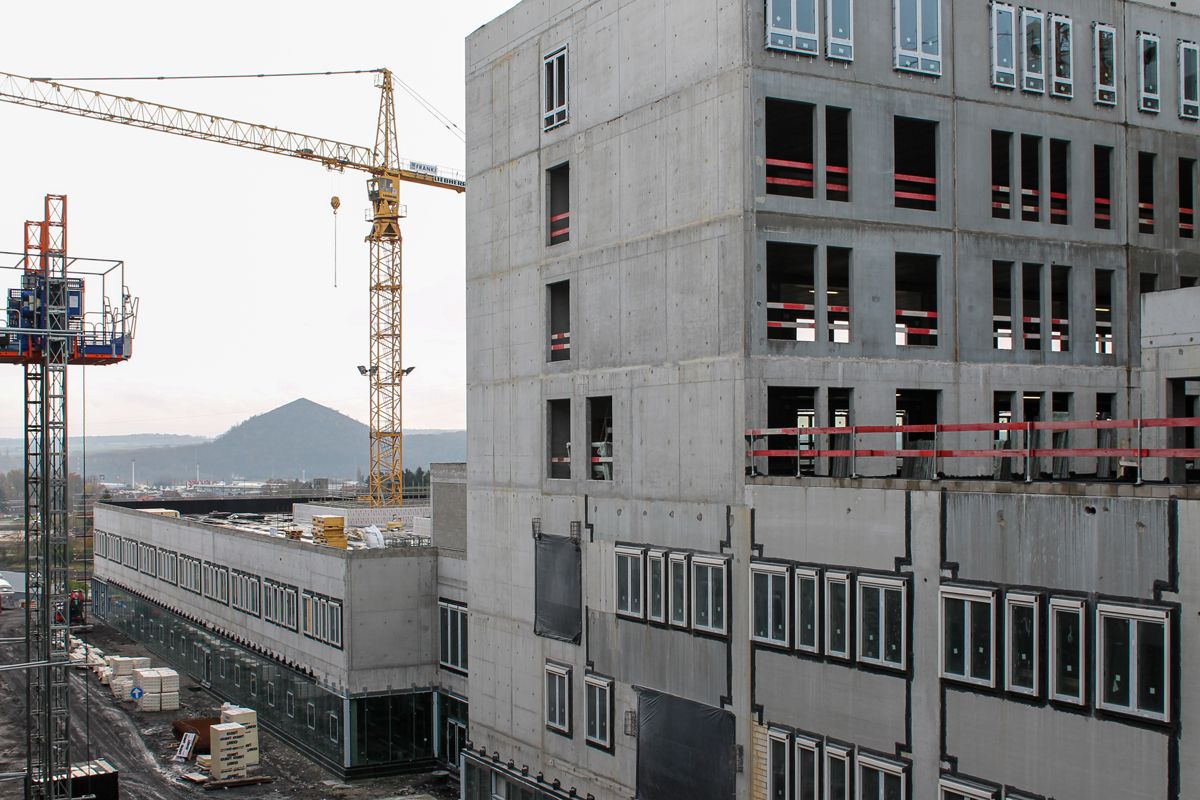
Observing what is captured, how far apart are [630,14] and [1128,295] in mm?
15499

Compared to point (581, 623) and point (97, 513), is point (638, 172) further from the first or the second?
point (97, 513)

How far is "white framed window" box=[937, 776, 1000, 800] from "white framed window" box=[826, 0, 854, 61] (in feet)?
54.7

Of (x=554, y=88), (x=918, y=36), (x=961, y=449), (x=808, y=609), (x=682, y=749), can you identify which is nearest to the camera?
(x=808, y=609)

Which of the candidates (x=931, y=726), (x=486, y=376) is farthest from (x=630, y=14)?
(x=931, y=726)

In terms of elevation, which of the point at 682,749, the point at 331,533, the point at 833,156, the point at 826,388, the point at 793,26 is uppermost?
the point at 793,26

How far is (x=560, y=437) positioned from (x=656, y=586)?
23.5 feet

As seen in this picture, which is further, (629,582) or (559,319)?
(559,319)

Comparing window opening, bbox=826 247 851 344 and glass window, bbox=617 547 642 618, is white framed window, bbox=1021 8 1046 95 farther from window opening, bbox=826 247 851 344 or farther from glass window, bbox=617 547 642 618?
glass window, bbox=617 547 642 618

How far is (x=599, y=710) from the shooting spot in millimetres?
32219

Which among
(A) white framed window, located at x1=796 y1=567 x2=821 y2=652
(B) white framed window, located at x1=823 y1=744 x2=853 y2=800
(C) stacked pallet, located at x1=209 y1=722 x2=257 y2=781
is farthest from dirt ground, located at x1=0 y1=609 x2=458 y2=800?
(A) white framed window, located at x1=796 y1=567 x2=821 y2=652

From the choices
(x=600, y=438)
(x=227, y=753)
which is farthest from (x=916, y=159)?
(x=227, y=753)

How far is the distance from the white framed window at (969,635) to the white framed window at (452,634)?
27.5 metres

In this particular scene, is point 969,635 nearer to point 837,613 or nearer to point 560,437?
point 837,613

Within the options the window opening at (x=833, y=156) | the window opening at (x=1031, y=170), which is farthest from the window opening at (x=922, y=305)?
the window opening at (x=1031, y=170)
